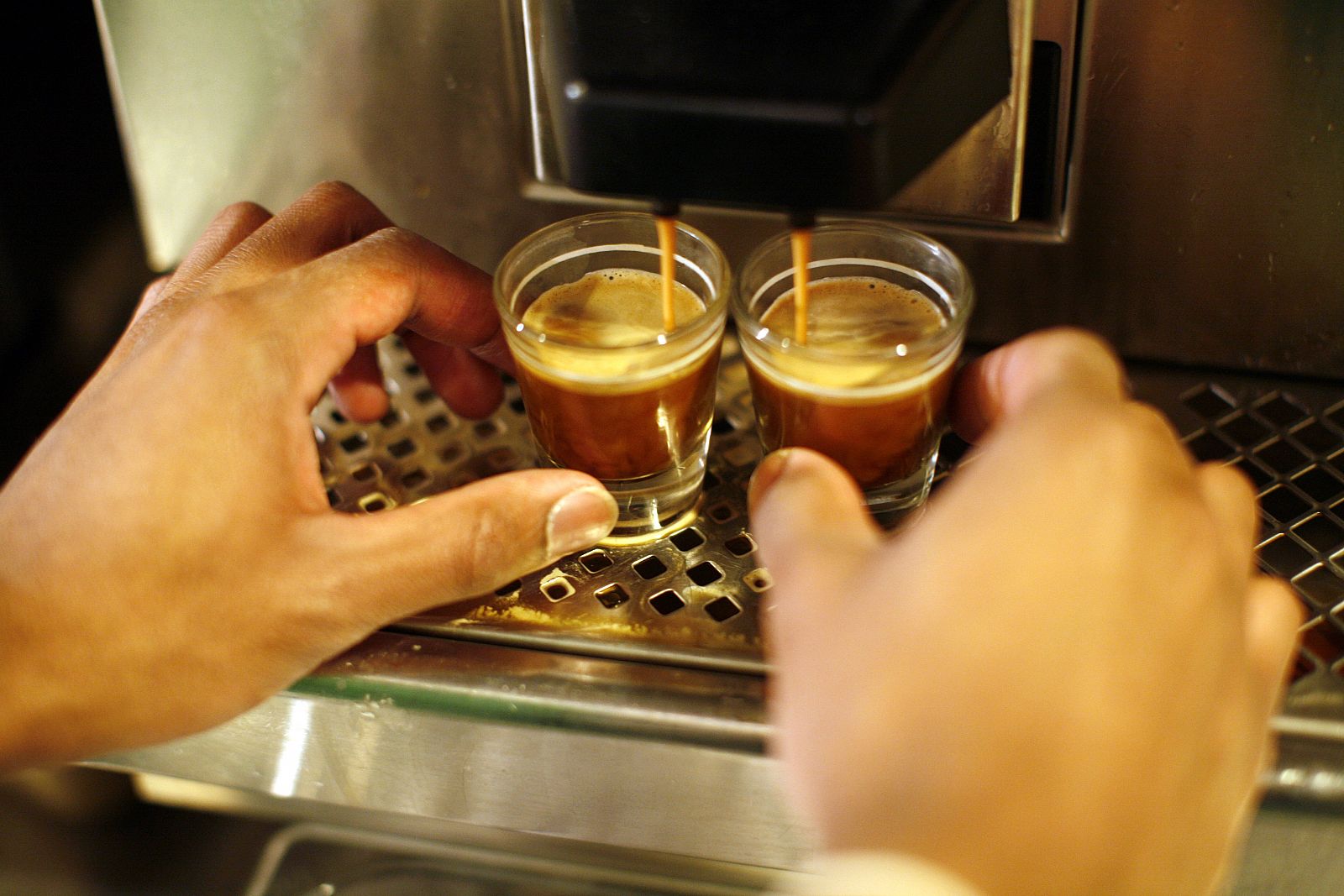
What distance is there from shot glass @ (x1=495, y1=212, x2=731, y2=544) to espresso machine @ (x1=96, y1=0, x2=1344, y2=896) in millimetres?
34

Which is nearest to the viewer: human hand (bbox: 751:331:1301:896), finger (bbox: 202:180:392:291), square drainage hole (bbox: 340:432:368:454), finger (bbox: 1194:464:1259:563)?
human hand (bbox: 751:331:1301:896)

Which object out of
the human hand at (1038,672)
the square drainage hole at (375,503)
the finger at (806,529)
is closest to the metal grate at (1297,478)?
the human hand at (1038,672)

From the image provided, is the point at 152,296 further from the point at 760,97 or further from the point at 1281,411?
the point at 1281,411

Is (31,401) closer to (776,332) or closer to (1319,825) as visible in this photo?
(776,332)

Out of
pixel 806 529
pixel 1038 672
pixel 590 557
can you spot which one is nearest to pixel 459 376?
pixel 590 557

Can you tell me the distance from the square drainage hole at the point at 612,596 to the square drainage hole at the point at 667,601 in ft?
0.05

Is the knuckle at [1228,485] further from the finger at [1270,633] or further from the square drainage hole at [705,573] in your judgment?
the square drainage hole at [705,573]

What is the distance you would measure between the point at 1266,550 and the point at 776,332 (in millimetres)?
268

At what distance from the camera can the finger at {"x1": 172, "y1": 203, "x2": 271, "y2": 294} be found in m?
0.60

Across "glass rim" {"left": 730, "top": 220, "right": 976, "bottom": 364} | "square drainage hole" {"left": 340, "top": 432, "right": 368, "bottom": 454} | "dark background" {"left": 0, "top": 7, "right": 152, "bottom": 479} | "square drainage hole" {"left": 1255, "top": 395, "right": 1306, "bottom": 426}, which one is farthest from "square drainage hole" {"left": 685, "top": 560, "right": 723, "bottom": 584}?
"dark background" {"left": 0, "top": 7, "right": 152, "bottom": 479}

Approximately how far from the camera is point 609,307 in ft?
2.13

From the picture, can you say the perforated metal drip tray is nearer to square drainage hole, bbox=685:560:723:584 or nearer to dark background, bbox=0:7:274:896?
square drainage hole, bbox=685:560:723:584

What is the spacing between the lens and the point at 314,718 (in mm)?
569

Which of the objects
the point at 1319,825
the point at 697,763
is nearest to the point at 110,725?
the point at 697,763
